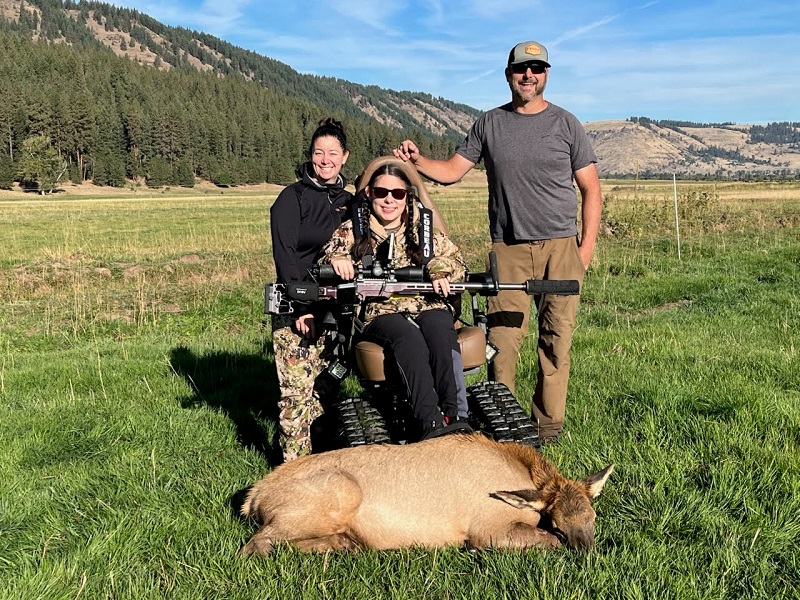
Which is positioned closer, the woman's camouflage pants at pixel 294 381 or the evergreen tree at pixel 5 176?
the woman's camouflage pants at pixel 294 381

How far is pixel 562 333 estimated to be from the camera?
18.0ft

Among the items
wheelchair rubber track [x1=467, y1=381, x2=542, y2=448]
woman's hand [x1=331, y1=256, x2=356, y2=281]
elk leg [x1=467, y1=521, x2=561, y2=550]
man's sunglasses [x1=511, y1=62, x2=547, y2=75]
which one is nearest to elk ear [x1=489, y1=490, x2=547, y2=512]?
elk leg [x1=467, y1=521, x2=561, y2=550]

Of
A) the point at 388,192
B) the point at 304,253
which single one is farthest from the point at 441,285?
the point at 304,253

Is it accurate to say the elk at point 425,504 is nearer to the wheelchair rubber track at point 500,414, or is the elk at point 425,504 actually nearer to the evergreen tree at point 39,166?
the wheelchair rubber track at point 500,414

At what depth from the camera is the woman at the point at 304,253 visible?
4.99 meters

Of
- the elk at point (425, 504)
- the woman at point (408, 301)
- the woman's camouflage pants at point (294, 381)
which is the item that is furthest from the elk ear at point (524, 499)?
the woman's camouflage pants at point (294, 381)

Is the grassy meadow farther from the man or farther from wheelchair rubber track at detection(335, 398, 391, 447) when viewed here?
wheelchair rubber track at detection(335, 398, 391, 447)

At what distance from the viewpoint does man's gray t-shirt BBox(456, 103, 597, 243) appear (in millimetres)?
5297

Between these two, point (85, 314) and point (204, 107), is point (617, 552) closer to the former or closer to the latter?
point (85, 314)

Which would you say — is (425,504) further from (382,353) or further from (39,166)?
(39,166)

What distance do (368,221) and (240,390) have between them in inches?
113

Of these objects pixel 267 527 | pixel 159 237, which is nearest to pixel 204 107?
pixel 159 237

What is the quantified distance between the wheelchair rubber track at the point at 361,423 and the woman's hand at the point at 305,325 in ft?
2.13

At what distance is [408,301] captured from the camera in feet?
15.9
